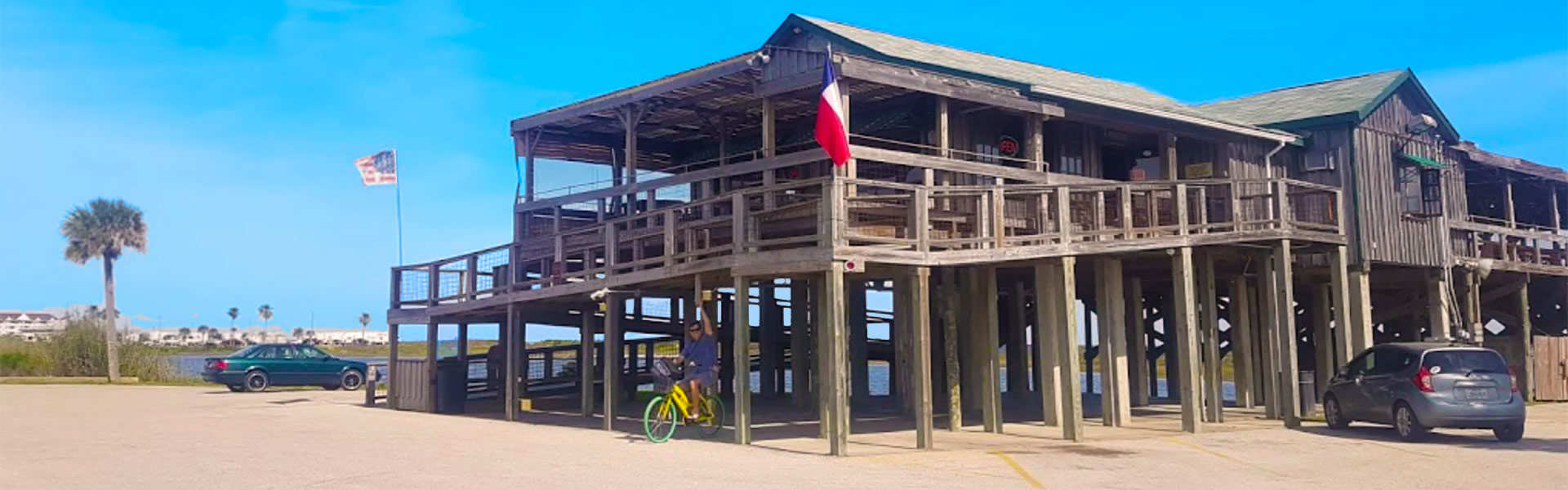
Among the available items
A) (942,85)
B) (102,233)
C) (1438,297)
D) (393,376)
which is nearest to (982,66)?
(942,85)

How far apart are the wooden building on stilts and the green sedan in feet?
28.8

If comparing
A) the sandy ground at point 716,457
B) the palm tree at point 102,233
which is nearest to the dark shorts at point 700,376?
the sandy ground at point 716,457

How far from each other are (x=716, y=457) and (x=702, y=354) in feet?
8.16

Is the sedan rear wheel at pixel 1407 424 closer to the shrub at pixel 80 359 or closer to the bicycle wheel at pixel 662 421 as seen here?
the bicycle wheel at pixel 662 421

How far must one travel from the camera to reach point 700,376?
15711 mm

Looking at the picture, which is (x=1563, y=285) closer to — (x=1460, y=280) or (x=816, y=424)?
(x=1460, y=280)

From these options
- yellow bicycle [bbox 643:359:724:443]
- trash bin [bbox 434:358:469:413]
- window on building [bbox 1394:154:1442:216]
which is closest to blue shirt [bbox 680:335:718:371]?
yellow bicycle [bbox 643:359:724:443]

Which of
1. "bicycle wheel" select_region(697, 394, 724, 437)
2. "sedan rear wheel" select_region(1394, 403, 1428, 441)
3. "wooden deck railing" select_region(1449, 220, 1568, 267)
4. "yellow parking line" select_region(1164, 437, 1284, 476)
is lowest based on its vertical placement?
"yellow parking line" select_region(1164, 437, 1284, 476)

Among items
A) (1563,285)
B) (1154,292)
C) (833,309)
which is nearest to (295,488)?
(833,309)

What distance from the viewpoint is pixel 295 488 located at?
1034cm

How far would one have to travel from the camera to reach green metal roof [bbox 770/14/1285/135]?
66.1 ft

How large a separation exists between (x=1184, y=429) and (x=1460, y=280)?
13342 millimetres

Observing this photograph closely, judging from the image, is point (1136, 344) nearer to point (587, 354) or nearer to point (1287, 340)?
point (1287, 340)

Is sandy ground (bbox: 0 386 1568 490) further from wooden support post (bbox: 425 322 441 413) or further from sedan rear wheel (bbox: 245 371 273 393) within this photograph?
sedan rear wheel (bbox: 245 371 273 393)
